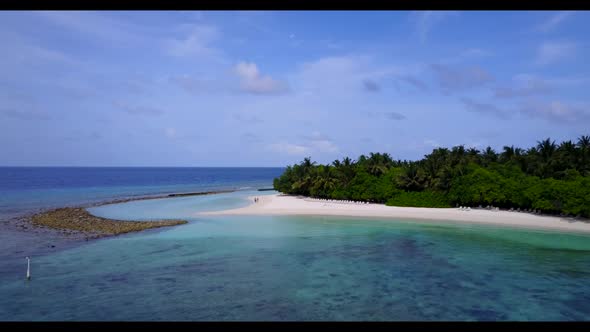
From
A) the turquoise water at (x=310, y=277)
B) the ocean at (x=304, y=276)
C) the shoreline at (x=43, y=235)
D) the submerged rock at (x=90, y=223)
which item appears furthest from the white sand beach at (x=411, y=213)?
the shoreline at (x=43, y=235)

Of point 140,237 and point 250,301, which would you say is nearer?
point 250,301

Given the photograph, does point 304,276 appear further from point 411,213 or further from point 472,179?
point 472,179

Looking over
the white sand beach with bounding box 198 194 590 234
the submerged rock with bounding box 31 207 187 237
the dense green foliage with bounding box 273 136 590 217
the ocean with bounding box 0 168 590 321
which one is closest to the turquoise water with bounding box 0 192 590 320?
the ocean with bounding box 0 168 590 321

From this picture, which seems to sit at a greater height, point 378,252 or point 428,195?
point 428,195

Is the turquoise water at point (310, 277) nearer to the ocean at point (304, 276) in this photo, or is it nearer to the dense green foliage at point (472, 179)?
the ocean at point (304, 276)

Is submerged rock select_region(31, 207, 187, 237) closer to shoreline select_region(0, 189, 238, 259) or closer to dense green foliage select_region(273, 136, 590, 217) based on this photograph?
shoreline select_region(0, 189, 238, 259)

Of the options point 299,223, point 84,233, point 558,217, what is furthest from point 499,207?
point 84,233
